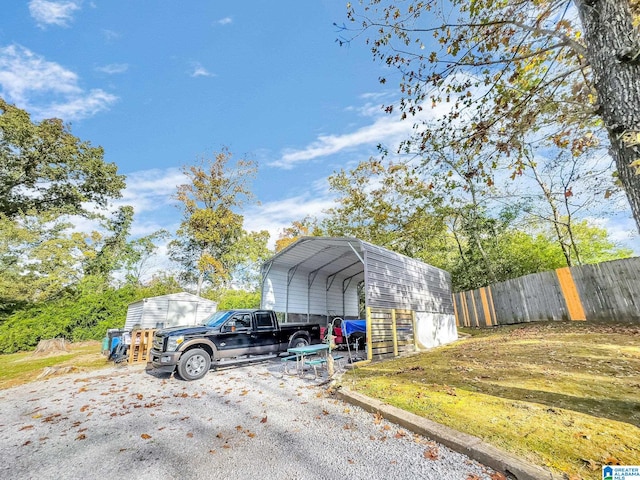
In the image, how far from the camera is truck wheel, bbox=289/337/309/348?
9.65 metres

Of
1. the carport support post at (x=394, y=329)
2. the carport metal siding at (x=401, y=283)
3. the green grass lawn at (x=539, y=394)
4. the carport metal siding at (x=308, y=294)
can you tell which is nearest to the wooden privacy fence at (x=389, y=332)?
the carport support post at (x=394, y=329)

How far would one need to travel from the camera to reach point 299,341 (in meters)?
9.93

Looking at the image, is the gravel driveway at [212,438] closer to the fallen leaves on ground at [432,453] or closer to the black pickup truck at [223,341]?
the fallen leaves on ground at [432,453]

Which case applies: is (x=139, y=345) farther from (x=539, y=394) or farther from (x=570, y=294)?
(x=570, y=294)

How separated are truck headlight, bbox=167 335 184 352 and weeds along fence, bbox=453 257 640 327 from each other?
14404mm

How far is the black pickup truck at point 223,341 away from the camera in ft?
23.9

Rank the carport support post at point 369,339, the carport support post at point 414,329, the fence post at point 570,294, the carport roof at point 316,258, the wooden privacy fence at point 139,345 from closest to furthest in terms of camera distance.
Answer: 1. the carport support post at point 369,339
2. the carport support post at point 414,329
3. the wooden privacy fence at point 139,345
4. the fence post at point 570,294
5. the carport roof at point 316,258

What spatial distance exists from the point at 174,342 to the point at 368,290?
19.3 feet

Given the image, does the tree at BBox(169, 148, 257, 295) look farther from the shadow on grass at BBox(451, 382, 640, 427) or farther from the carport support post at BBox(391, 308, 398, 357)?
the shadow on grass at BBox(451, 382, 640, 427)

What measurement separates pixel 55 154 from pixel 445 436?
95.8 feet

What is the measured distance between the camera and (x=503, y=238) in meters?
18.7

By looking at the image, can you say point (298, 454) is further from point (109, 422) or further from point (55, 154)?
point (55, 154)

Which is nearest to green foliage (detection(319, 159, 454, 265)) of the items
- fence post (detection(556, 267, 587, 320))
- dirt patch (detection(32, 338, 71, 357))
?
fence post (detection(556, 267, 587, 320))

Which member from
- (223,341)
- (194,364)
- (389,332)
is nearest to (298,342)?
(223,341)
